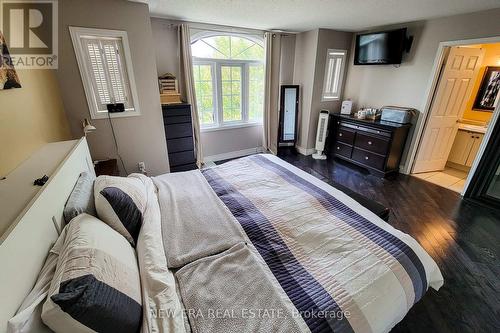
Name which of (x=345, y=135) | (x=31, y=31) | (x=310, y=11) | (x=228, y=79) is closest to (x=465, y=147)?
(x=345, y=135)

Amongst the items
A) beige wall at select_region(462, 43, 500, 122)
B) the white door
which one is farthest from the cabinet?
beige wall at select_region(462, 43, 500, 122)

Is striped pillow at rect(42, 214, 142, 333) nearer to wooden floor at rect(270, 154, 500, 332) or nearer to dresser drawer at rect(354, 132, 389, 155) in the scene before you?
wooden floor at rect(270, 154, 500, 332)

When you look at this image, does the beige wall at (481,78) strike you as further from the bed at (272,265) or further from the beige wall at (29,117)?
the beige wall at (29,117)

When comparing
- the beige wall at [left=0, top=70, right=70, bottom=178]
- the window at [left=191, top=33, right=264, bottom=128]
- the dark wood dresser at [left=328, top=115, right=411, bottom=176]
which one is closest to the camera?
the beige wall at [left=0, top=70, right=70, bottom=178]

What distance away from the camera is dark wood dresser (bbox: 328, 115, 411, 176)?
338 centimetres

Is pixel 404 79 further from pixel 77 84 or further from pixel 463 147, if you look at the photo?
pixel 77 84

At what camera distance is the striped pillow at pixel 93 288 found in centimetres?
65

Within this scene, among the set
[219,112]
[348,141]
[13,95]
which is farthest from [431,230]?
[13,95]

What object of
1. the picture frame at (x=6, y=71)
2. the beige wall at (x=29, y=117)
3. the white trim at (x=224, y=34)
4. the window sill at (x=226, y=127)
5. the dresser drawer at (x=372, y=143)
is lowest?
the dresser drawer at (x=372, y=143)

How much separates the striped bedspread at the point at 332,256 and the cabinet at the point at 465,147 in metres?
3.45

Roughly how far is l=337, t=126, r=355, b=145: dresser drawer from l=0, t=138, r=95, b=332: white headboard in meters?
3.94

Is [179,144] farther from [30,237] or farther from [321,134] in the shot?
[321,134]

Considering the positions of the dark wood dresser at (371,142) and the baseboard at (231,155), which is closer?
the dark wood dresser at (371,142)

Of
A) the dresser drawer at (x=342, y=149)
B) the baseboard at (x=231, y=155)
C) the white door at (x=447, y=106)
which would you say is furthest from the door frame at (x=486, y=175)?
the baseboard at (x=231, y=155)
